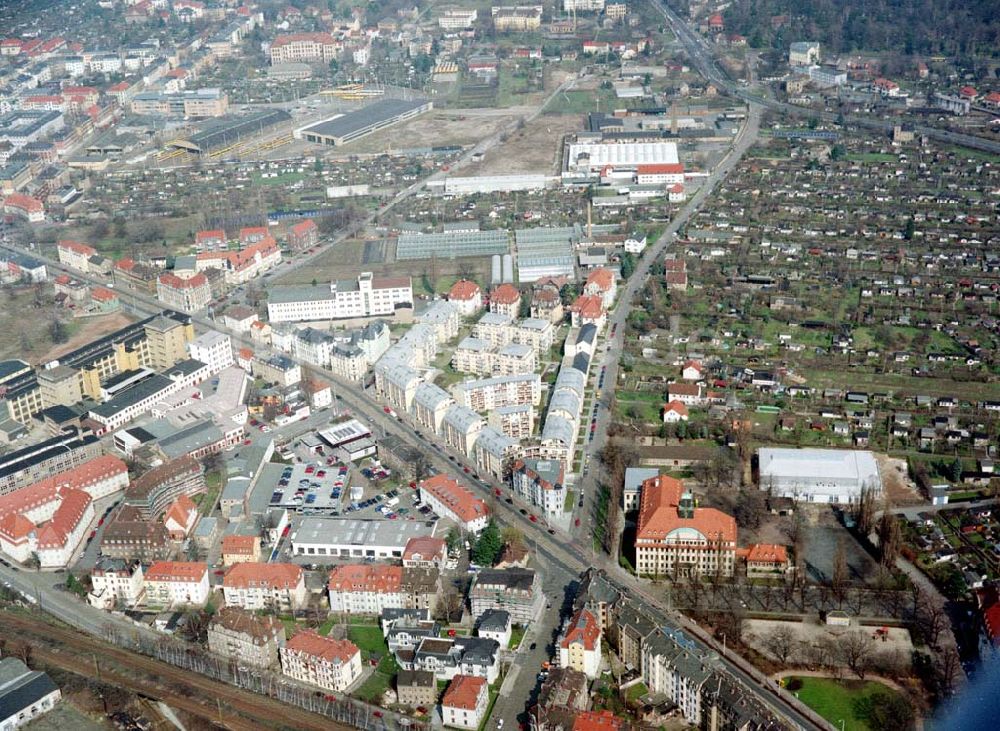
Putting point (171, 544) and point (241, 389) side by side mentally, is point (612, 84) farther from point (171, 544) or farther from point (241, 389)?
point (171, 544)

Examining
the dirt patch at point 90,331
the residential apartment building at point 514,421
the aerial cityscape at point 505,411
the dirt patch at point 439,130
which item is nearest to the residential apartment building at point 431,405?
the aerial cityscape at point 505,411

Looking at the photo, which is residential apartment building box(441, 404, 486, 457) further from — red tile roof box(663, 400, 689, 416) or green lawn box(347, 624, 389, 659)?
green lawn box(347, 624, 389, 659)

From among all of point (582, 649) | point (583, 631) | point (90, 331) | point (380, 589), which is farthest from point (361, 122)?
point (582, 649)

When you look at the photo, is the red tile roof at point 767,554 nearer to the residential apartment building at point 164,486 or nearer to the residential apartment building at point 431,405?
the residential apartment building at point 431,405

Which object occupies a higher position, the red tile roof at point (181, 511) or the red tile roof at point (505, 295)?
the red tile roof at point (505, 295)

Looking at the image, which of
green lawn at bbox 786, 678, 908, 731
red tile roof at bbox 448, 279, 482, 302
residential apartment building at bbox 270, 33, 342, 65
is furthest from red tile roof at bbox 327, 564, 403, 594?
residential apartment building at bbox 270, 33, 342, 65

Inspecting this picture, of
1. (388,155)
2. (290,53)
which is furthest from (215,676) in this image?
(290,53)

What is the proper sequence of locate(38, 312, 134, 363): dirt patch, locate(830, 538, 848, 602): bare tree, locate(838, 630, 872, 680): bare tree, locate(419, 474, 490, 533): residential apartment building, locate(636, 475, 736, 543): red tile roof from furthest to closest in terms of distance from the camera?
locate(38, 312, 134, 363): dirt patch, locate(419, 474, 490, 533): residential apartment building, locate(636, 475, 736, 543): red tile roof, locate(830, 538, 848, 602): bare tree, locate(838, 630, 872, 680): bare tree
